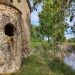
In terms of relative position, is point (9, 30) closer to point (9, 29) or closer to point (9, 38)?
point (9, 29)

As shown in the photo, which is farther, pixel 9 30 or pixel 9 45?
pixel 9 30

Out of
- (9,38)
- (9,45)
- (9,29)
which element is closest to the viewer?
(9,45)

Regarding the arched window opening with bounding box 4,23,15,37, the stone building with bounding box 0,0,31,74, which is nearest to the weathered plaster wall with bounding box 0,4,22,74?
the stone building with bounding box 0,0,31,74

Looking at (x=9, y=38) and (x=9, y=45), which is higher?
(x=9, y=38)

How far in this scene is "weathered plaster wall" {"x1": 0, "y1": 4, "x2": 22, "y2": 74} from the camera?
57.8ft

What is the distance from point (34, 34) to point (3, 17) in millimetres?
37246

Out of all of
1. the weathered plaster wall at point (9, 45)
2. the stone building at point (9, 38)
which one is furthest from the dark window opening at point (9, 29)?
the weathered plaster wall at point (9, 45)

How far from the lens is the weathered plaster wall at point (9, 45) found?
17608 millimetres

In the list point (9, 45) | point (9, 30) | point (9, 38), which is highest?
point (9, 30)

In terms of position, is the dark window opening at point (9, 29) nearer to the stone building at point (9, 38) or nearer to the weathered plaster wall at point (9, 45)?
the stone building at point (9, 38)

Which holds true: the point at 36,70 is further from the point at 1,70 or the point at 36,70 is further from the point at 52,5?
the point at 52,5

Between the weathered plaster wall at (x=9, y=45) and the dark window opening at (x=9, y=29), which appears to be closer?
the weathered plaster wall at (x=9, y=45)

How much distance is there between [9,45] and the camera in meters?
18.1

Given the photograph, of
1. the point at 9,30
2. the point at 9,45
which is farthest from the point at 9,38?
the point at 9,30
